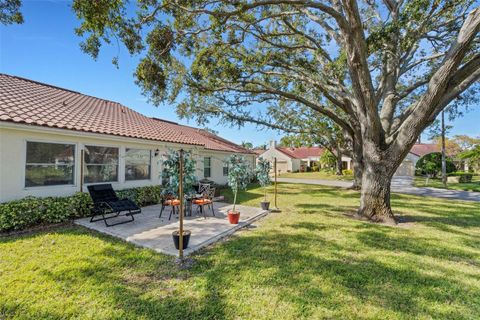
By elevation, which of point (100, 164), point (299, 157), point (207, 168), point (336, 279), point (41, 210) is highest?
point (299, 157)

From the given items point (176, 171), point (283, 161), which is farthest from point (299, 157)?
point (176, 171)

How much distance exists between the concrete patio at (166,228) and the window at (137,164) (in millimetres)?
2240

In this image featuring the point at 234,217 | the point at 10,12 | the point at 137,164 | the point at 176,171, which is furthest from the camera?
the point at 137,164

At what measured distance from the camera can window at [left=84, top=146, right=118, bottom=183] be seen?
8.52 metres

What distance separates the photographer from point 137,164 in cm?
1039

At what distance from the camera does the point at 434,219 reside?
340 inches

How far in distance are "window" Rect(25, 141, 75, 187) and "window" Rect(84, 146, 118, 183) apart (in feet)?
1.94

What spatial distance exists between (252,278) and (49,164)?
25.0ft

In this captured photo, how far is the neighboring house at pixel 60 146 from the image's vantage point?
6.48 m

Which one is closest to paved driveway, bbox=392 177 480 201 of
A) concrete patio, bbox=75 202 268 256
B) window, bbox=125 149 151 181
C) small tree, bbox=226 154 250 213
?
concrete patio, bbox=75 202 268 256

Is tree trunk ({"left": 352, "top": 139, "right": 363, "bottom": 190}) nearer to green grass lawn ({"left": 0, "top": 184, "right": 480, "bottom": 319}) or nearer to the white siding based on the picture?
green grass lawn ({"left": 0, "top": 184, "right": 480, "bottom": 319})

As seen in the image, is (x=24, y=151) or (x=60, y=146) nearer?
(x=24, y=151)

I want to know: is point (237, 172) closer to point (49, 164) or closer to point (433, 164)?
point (49, 164)

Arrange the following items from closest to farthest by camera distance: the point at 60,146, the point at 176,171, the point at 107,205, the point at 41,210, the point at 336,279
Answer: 1. the point at 336,279
2. the point at 176,171
3. the point at 41,210
4. the point at 107,205
5. the point at 60,146
